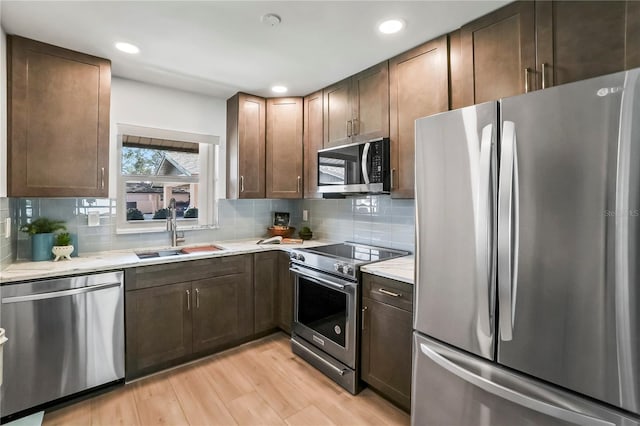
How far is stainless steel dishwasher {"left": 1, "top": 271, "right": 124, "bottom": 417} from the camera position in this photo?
182 cm

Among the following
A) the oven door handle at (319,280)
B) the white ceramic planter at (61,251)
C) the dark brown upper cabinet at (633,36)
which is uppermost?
the dark brown upper cabinet at (633,36)

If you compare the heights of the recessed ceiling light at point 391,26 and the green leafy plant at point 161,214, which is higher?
the recessed ceiling light at point 391,26

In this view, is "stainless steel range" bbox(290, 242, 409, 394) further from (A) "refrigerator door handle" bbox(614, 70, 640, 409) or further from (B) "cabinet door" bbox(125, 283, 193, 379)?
(A) "refrigerator door handle" bbox(614, 70, 640, 409)

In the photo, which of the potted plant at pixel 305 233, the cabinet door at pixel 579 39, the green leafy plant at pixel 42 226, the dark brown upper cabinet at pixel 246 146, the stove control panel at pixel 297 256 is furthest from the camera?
the potted plant at pixel 305 233

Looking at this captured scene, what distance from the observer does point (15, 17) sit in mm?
1778

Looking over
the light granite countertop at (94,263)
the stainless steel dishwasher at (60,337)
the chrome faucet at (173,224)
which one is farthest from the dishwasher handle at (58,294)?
the chrome faucet at (173,224)

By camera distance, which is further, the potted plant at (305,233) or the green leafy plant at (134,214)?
the potted plant at (305,233)

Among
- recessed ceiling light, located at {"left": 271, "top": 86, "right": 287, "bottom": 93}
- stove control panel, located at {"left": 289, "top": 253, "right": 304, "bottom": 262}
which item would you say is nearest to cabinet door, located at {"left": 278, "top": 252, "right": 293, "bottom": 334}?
stove control panel, located at {"left": 289, "top": 253, "right": 304, "bottom": 262}

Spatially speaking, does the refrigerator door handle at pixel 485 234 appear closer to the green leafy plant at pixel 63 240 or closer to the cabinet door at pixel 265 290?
the cabinet door at pixel 265 290

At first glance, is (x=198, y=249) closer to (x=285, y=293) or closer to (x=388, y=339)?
(x=285, y=293)

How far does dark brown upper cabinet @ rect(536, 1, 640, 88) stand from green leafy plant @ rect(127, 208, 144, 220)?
3.18 m

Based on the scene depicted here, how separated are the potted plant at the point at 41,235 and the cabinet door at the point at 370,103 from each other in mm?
2423

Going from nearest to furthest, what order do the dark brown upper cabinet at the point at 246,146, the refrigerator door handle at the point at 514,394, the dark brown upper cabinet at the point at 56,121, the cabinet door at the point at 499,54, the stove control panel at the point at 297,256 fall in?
the refrigerator door handle at the point at 514,394, the cabinet door at the point at 499,54, the dark brown upper cabinet at the point at 56,121, the stove control panel at the point at 297,256, the dark brown upper cabinet at the point at 246,146

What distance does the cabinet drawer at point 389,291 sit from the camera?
1.83m
